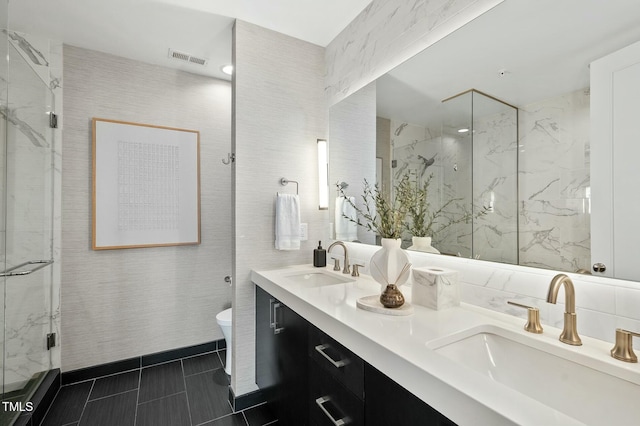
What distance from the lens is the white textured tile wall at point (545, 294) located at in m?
0.84

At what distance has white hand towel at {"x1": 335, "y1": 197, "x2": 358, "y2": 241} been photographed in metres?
2.03

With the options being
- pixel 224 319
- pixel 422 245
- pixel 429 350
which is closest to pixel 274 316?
pixel 224 319

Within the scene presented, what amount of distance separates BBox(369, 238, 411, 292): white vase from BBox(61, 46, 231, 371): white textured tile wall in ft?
6.02

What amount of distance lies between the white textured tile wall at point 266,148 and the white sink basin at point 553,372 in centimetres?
136

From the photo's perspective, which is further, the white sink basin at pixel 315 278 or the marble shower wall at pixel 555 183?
the white sink basin at pixel 315 278

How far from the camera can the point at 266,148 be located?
200 centimetres

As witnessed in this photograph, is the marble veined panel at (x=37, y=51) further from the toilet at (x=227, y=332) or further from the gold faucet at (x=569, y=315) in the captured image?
the gold faucet at (x=569, y=315)

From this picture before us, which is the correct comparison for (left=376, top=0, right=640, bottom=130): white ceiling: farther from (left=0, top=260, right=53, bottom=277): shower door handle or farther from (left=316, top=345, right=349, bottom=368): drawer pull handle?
(left=0, top=260, right=53, bottom=277): shower door handle

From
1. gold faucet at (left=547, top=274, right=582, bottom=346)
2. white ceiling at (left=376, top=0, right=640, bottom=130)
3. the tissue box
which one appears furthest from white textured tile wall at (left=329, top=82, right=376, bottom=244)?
gold faucet at (left=547, top=274, right=582, bottom=346)

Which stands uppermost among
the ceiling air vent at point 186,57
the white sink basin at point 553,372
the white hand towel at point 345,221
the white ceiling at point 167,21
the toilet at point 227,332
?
the white ceiling at point 167,21

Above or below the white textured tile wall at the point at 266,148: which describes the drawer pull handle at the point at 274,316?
below

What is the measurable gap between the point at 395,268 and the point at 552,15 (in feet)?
3.45

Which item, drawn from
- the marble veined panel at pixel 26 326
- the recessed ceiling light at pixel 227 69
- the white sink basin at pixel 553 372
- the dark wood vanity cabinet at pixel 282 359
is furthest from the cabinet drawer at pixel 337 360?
the recessed ceiling light at pixel 227 69

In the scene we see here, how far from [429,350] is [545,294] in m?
0.53
